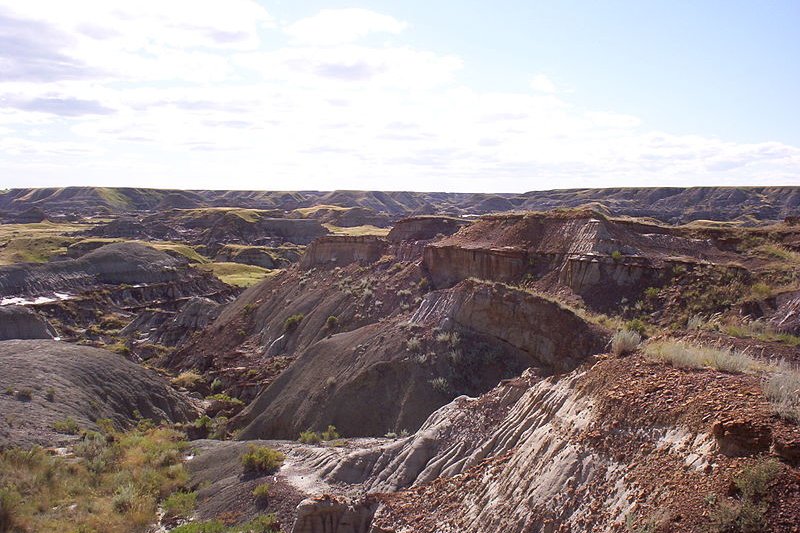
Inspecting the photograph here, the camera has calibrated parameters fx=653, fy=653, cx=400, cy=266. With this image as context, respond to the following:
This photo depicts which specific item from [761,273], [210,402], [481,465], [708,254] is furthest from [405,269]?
[481,465]

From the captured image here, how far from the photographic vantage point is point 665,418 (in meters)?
9.14

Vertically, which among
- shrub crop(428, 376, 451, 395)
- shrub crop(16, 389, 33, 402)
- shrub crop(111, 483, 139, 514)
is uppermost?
shrub crop(428, 376, 451, 395)

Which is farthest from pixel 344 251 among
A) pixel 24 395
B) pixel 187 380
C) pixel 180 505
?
pixel 180 505

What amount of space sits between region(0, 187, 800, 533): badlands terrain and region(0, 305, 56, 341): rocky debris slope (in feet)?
0.59

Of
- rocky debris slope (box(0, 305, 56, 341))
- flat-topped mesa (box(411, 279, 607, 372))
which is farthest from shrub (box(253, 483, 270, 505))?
rocky debris slope (box(0, 305, 56, 341))

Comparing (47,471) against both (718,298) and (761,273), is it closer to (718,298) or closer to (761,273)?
(718,298)

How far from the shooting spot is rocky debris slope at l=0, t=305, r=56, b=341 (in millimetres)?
41781

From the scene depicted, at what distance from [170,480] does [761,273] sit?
76.4 ft

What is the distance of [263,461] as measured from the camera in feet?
56.3

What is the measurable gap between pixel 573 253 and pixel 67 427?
2321cm

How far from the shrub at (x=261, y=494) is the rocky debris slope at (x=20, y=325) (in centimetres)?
3326

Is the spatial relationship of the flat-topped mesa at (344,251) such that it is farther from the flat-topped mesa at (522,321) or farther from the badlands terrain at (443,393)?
the flat-topped mesa at (522,321)

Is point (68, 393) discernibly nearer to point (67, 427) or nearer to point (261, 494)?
point (67, 427)

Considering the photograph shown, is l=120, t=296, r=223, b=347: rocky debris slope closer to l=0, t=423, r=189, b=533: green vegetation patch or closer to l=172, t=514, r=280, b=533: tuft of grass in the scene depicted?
l=0, t=423, r=189, b=533: green vegetation patch
